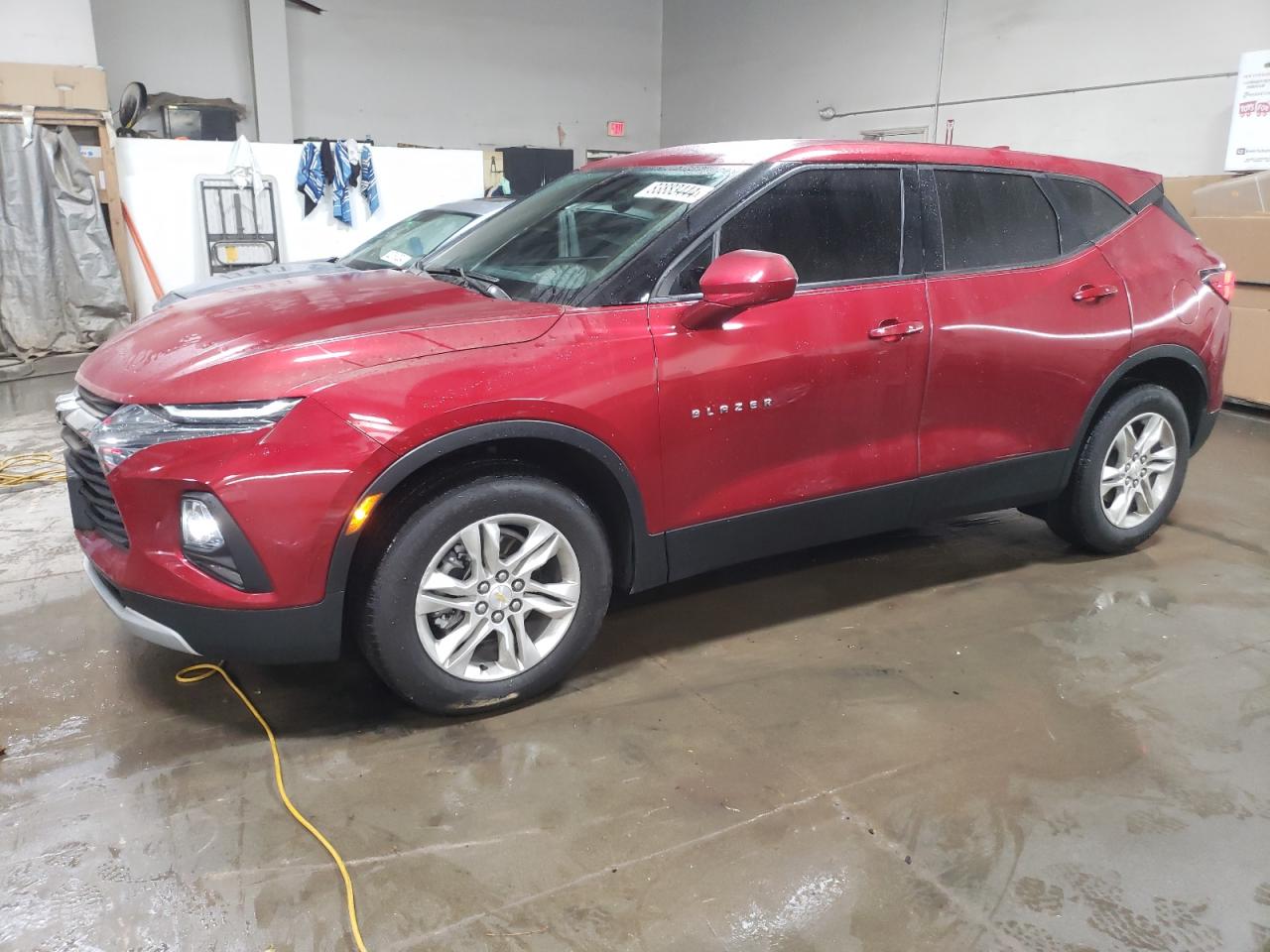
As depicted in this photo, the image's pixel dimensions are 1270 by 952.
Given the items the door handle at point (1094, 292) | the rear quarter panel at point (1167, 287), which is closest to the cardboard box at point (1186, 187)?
the rear quarter panel at point (1167, 287)

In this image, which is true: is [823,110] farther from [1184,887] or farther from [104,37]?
[1184,887]

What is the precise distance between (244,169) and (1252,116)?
885 centimetres

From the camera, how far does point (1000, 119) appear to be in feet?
32.6

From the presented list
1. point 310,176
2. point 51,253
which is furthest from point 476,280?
point 310,176

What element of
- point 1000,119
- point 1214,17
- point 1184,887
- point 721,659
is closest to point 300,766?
point 721,659

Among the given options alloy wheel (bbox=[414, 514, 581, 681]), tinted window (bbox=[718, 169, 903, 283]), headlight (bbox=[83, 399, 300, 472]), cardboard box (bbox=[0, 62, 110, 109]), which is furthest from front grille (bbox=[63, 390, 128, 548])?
cardboard box (bbox=[0, 62, 110, 109])

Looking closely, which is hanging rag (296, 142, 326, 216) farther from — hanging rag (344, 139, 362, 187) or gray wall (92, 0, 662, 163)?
gray wall (92, 0, 662, 163)

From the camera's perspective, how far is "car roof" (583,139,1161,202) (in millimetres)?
2871

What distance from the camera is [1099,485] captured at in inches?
143

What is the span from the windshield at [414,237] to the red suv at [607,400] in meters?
3.21

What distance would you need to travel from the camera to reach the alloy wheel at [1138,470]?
3.65 metres

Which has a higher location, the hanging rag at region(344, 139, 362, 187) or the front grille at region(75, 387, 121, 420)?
the hanging rag at region(344, 139, 362, 187)

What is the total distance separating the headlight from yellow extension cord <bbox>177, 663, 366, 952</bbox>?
83 centimetres

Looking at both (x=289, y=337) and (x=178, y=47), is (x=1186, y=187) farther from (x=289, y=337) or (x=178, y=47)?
(x=178, y=47)
